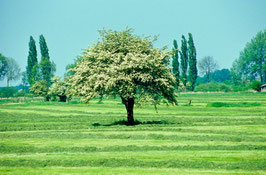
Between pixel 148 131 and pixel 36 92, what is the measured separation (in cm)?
7276

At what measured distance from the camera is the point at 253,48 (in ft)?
474

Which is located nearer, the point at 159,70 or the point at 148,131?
the point at 148,131

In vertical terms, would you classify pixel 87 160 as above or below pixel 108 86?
below

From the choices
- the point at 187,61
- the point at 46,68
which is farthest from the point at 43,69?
the point at 187,61

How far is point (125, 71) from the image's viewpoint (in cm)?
3081

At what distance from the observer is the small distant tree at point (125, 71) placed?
30.3 meters

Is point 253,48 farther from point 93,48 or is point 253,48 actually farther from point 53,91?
point 93,48

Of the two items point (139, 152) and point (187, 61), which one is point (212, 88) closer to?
point (187, 61)

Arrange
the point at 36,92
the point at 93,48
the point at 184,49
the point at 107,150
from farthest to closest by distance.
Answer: the point at 184,49 → the point at 36,92 → the point at 93,48 → the point at 107,150

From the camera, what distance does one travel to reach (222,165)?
15.7 meters

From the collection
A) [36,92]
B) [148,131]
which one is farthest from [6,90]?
[148,131]

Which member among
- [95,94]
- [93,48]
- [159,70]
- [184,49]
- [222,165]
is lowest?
[222,165]

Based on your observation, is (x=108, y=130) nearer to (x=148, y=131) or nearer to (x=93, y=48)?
(x=148, y=131)

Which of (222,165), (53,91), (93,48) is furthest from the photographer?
(53,91)
